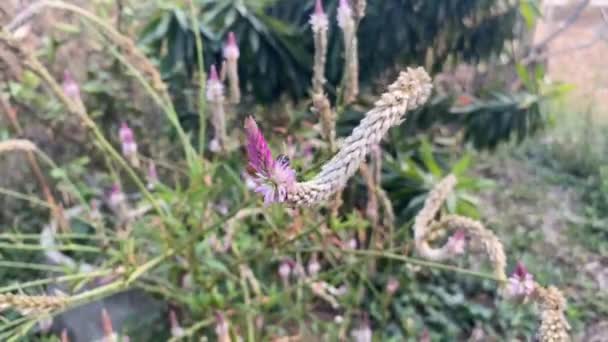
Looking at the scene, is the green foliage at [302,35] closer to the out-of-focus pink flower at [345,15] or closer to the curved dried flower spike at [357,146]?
the out-of-focus pink flower at [345,15]

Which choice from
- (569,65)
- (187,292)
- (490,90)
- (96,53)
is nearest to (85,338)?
(187,292)

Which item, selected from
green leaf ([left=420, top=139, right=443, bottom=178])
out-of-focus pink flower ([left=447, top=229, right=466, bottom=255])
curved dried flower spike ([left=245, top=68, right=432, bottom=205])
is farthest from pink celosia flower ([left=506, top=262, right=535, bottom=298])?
green leaf ([left=420, top=139, right=443, bottom=178])

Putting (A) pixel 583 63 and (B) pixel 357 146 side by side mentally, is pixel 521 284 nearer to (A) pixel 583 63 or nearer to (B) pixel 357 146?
(B) pixel 357 146

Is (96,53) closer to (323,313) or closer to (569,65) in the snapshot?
Answer: (323,313)

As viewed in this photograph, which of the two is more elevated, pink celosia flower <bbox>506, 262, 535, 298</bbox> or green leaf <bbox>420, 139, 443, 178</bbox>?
green leaf <bbox>420, 139, 443, 178</bbox>

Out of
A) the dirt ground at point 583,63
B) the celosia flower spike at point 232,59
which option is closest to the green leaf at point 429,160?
the celosia flower spike at point 232,59

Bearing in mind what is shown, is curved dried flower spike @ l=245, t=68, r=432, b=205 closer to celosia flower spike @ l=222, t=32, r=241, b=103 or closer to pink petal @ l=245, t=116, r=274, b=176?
pink petal @ l=245, t=116, r=274, b=176
